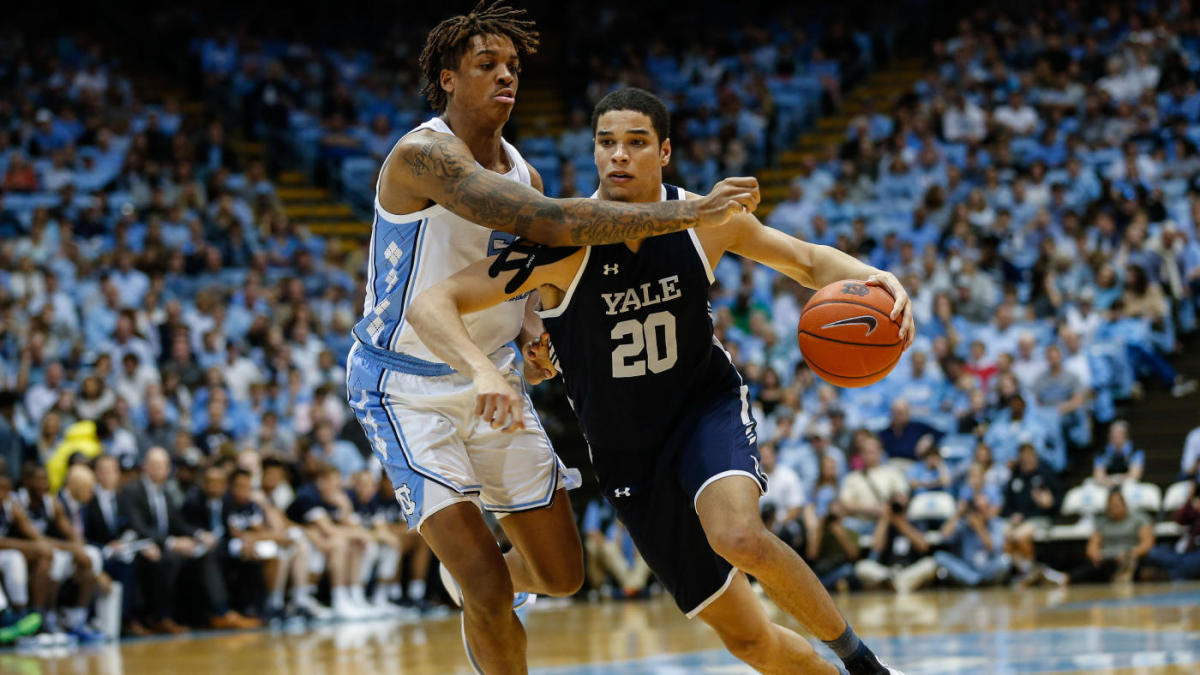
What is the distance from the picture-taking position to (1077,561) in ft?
42.2

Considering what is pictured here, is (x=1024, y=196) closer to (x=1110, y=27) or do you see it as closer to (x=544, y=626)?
(x=1110, y=27)

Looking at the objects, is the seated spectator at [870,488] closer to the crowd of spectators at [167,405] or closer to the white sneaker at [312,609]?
the crowd of spectators at [167,405]

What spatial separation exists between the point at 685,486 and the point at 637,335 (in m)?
0.54

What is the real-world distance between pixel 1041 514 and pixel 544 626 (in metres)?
4.89

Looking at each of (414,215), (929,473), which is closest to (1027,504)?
(929,473)

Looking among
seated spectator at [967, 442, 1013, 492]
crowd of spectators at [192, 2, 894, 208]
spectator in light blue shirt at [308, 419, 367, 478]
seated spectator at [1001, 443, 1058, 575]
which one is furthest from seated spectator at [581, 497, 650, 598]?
crowd of spectators at [192, 2, 894, 208]

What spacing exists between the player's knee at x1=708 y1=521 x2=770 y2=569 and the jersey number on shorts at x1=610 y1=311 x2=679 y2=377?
26.1 inches

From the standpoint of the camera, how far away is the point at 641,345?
486 centimetres

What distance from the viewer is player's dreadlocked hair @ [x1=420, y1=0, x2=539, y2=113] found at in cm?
501

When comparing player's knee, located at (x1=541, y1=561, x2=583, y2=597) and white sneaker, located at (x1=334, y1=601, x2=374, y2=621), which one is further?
white sneaker, located at (x1=334, y1=601, x2=374, y2=621)

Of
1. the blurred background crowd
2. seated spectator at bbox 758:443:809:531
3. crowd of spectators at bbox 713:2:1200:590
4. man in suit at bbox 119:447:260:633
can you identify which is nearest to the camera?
man in suit at bbox 119:447:260:633

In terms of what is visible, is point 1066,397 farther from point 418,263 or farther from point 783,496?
point 418,263

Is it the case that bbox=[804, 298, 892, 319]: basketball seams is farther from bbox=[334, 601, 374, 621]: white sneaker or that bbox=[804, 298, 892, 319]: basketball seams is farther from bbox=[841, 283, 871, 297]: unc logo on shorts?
bbox=[334, 601, 374, 621]: white sneaker

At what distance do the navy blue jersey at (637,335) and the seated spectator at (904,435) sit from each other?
9.00 metres
